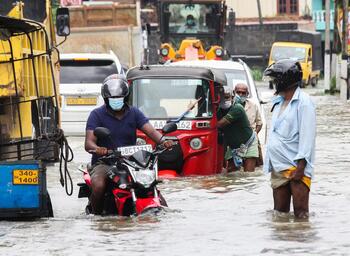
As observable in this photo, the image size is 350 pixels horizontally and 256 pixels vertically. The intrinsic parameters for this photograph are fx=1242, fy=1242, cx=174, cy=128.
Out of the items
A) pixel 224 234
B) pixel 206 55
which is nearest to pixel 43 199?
pixel 224 234

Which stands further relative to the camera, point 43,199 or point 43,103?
point 43,103

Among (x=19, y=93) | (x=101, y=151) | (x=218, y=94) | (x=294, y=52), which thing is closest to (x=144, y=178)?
(x=101, y=151)

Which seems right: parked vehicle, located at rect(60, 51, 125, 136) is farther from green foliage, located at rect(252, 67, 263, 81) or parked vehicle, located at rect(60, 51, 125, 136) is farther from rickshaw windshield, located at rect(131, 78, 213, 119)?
green foliage, located at rect(252, 67, 263, 81)

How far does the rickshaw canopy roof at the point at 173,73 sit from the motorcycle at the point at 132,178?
573 cm

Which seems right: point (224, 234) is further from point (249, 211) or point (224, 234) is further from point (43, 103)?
point (43, 103)

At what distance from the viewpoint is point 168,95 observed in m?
18.3

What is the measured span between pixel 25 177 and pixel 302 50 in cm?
4904

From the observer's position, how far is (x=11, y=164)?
12477 millimetres

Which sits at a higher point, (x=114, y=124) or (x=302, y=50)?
(x=114, y=124)

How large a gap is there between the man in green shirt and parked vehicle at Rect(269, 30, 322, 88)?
40.3m

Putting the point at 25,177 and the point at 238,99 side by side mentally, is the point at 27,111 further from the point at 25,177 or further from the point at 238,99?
the point at 25,177

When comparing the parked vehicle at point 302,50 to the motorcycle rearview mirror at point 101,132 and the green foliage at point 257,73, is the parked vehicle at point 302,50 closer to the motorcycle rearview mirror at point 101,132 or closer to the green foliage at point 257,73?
the green foliage at point 257,73

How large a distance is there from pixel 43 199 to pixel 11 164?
0.49 m

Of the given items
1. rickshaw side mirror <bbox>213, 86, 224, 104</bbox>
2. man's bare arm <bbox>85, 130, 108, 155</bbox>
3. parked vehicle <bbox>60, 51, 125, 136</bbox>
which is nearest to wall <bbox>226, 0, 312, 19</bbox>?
parked vehicle <bbox>60, 51, 125, 136</bbox>
